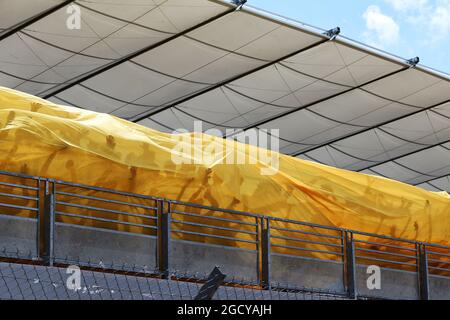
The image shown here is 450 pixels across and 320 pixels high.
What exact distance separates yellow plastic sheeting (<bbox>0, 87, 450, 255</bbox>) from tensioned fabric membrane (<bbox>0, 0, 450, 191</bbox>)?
14.0 metres

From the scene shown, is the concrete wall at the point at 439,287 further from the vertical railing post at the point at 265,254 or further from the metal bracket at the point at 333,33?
the metal bracket at the point at 333,33

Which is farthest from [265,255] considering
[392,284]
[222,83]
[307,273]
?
[222,83]

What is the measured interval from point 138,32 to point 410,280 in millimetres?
15976

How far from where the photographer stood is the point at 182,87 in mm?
31312

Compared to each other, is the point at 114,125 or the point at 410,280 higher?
the point at 114,125

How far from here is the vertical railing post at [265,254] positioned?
11.2 m

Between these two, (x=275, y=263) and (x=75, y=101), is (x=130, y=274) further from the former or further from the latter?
(x=75, y=101)

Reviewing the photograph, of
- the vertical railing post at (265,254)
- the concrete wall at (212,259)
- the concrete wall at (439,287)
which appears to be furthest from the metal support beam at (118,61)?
the concrete wall at (212,259)

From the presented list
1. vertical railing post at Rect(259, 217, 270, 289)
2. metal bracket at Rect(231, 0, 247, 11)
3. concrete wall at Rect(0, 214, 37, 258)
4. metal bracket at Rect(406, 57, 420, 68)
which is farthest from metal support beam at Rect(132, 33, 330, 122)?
concrete wall at Rect(0, 214, 37, 258)

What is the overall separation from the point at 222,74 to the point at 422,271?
18173mm
